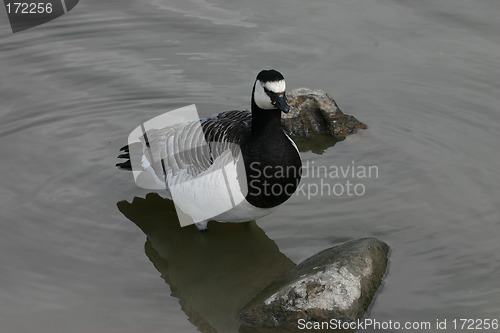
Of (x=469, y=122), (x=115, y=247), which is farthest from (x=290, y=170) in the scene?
(x=469, y=122)

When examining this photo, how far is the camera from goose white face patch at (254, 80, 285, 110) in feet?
23.2

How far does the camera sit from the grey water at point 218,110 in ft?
22.7

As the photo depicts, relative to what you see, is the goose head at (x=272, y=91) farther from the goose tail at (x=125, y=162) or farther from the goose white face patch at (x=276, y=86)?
the goose tail at (x=125, y=162)

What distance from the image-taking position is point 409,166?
8.91m

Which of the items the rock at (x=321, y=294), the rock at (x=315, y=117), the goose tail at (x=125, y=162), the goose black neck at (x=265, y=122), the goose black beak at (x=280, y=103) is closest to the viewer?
the rock at (x=321, y=294)

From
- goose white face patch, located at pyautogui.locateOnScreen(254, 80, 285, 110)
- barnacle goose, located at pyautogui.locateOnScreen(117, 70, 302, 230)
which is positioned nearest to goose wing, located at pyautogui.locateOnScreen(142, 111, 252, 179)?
barnacle goose, located at pyautogui.locateOnScreen(117, 70, 302, 230)

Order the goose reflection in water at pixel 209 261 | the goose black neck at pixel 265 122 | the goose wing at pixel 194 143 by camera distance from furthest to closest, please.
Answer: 1. the goose wing at pixel 194 143
2. the goose black neck at pixel 265 122
3. the goose reflection in water at pixel 209 261

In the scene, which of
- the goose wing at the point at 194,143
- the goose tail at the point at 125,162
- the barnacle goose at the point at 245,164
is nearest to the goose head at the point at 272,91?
the barnacle goose at the point at 245,164

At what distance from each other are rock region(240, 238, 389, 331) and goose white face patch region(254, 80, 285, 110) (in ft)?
5.21

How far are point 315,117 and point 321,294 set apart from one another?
12.8 ft

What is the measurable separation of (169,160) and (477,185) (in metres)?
3.51

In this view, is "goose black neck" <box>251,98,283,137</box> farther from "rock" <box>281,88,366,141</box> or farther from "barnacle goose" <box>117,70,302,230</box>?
"rock" <box>281,88,366,141</box>

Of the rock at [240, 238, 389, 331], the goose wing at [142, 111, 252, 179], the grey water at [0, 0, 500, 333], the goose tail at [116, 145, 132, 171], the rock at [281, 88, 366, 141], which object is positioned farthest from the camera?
the rock at [281, 88, 366, 141]

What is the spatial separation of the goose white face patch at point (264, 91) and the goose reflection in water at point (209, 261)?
147 cm
